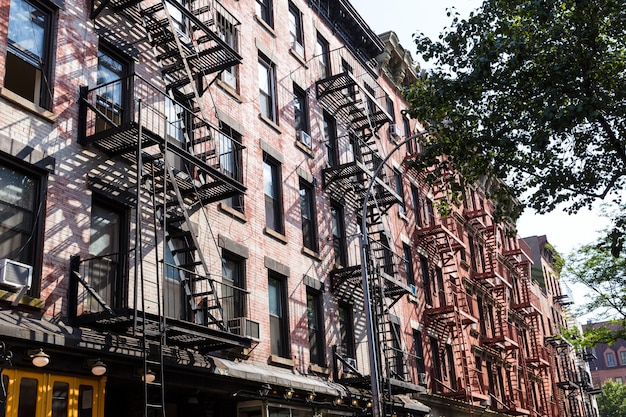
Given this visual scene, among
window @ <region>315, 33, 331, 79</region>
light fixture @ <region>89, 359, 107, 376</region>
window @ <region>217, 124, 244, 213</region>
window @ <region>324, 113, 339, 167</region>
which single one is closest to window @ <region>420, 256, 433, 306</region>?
window @ <region>324, 113, 339, 167</region>

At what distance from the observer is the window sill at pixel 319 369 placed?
20.1 meters

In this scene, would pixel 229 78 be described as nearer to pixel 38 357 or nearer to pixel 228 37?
pixel 228 37

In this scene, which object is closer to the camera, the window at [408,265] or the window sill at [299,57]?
the window sill at [299,57]

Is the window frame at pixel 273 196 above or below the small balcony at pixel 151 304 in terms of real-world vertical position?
above

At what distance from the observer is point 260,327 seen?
18.1 m

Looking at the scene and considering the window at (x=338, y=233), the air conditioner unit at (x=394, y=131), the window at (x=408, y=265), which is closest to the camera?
the window at (x=338, y=233)

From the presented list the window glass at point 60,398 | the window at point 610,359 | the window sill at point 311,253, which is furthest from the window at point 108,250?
the window at point 610,359

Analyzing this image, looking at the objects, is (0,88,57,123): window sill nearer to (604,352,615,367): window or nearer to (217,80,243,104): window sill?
(217,80,243,104): window sill

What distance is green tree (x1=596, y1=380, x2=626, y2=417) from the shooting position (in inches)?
3853

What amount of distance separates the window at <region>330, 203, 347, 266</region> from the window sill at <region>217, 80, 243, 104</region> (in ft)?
20.9

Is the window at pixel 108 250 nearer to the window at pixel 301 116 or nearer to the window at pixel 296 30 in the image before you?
the window at pixel 301 116

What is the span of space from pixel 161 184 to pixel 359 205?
39.7 ft

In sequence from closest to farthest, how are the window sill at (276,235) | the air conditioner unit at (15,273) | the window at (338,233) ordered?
the air conditioner unit at (15,273) < the window sill at (276,235) < the window at (338,233)

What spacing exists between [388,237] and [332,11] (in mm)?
9530
